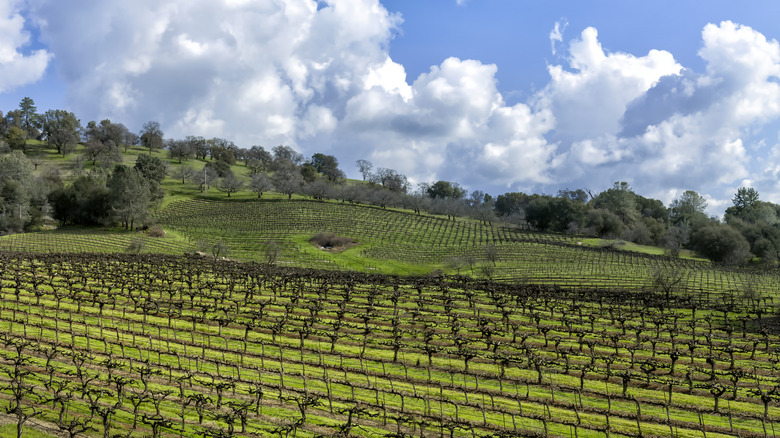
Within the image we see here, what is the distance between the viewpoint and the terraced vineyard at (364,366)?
22.0 metres

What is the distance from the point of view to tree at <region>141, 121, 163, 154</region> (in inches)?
7682

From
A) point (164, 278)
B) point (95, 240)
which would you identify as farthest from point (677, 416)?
point (95, 240)

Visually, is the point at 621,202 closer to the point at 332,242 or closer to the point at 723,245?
the point at 723,245

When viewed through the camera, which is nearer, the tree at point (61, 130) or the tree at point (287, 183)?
the tree at point (287, 183)

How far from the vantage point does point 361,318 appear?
146 ft

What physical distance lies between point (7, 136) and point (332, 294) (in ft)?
536

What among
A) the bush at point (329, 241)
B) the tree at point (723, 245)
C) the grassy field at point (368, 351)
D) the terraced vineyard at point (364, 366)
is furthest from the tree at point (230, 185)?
the tree at point (723, 245)

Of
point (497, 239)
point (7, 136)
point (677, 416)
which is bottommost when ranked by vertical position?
point (677, 416)

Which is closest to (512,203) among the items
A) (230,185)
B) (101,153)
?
(230,185)

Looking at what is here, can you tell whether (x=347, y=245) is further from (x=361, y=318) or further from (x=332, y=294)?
(x=361, y=318)

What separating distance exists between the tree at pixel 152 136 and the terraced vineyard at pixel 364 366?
15268cm

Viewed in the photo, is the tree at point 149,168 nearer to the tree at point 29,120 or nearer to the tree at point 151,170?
the tree at point 151,170

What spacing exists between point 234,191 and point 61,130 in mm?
66763

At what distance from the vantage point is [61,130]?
6265 inches
